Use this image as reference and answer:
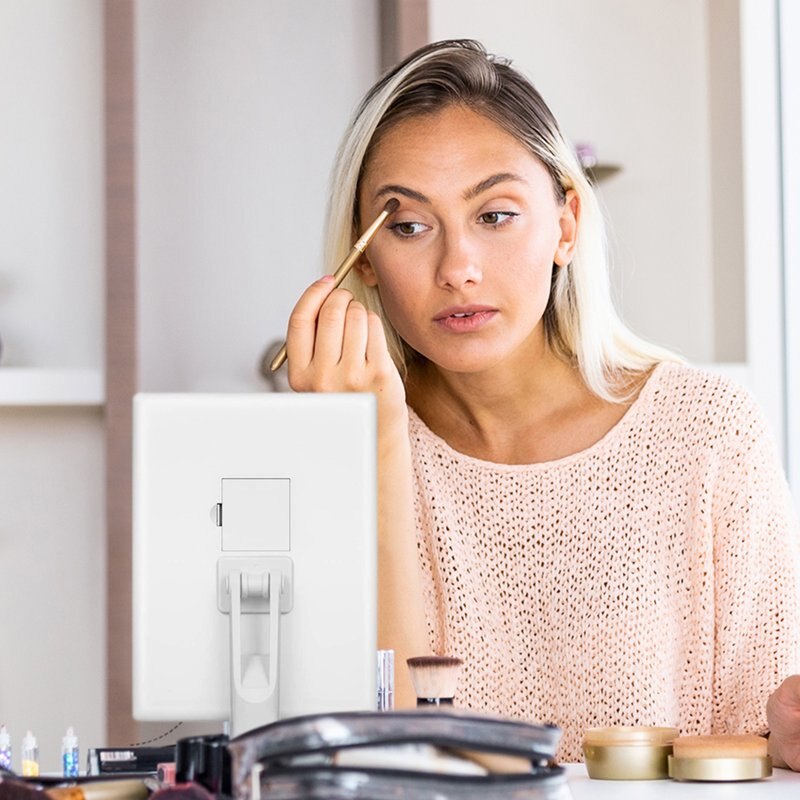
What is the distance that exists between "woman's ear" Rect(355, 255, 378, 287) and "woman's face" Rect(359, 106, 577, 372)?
76mm

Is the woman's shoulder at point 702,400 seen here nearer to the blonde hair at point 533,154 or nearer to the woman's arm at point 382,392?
the blonde hair at point 533,154

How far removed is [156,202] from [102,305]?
242 millimetres

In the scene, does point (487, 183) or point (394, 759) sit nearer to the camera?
point (394, 759)

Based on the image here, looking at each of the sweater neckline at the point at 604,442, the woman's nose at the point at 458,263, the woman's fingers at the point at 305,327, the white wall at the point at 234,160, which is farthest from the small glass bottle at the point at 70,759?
the white wall at the point at 234,160

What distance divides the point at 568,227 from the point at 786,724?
799 mm

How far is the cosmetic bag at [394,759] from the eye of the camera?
1.94ft

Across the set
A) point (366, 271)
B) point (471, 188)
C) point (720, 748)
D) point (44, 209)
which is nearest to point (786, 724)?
point (720, 748)

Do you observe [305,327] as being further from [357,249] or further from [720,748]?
[720,748]

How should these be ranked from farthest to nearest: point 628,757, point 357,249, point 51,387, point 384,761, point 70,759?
point 51,387 → point 357,249 → point 628,757 → point 70,759 → point 384,761

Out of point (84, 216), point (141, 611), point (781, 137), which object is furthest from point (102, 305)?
point (141, 611)

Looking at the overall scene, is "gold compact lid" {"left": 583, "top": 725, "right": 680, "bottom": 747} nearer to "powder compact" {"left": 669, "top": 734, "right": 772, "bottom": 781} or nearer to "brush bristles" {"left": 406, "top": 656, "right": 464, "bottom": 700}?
"powder compact" {"left": 669, "top": 734, "right": 772, "bottom": 781}

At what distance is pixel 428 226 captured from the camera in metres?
1.51

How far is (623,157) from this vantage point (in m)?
2.81

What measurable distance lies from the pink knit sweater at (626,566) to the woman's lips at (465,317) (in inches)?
9.7
